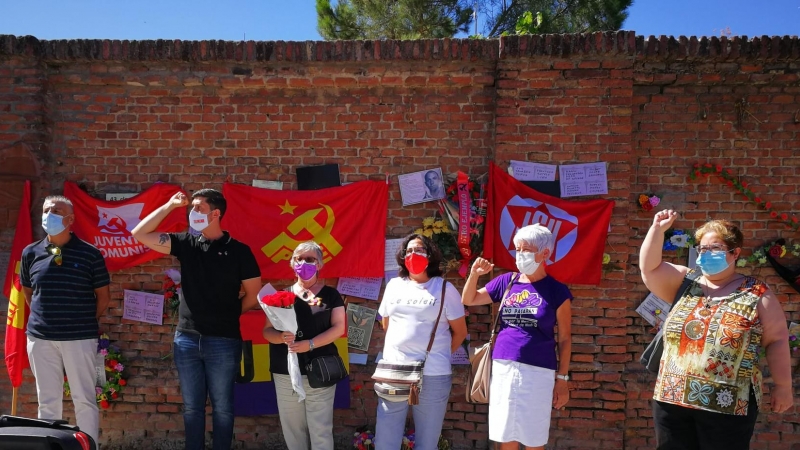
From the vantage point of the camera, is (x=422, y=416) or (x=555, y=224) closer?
(x=422, y=416)

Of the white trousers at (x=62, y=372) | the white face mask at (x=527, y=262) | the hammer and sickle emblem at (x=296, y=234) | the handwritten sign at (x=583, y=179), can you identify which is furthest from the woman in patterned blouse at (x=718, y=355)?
the white trousers at (x=62, y=372)

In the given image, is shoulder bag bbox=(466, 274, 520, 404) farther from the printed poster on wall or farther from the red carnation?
the printed poster on wall

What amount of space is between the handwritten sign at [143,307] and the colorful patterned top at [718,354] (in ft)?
13.6

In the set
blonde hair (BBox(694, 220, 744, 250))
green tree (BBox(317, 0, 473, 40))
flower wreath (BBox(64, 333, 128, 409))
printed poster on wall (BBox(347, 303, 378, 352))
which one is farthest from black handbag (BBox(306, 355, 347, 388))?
green tree (BBox(317, 0, 473, 40))

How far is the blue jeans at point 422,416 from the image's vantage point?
420 centimetres

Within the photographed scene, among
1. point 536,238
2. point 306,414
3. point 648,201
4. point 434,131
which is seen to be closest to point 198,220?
point 306,414

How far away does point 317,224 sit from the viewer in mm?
5465

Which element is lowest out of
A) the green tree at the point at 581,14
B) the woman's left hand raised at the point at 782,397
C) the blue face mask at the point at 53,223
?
the woman's left hand raised at the point at 782,397

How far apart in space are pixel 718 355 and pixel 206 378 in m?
3.42

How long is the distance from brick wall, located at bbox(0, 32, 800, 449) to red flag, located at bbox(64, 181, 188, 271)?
0.13m

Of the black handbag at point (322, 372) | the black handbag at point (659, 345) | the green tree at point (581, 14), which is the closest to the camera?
the black handbag at point (659, 345)

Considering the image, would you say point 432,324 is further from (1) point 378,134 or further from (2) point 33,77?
(2) point 33,77

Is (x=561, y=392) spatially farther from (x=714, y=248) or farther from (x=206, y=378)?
(x=206, y=378)

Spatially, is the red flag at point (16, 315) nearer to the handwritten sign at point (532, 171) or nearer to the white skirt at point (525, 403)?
the white skirt at point (525, 403)
